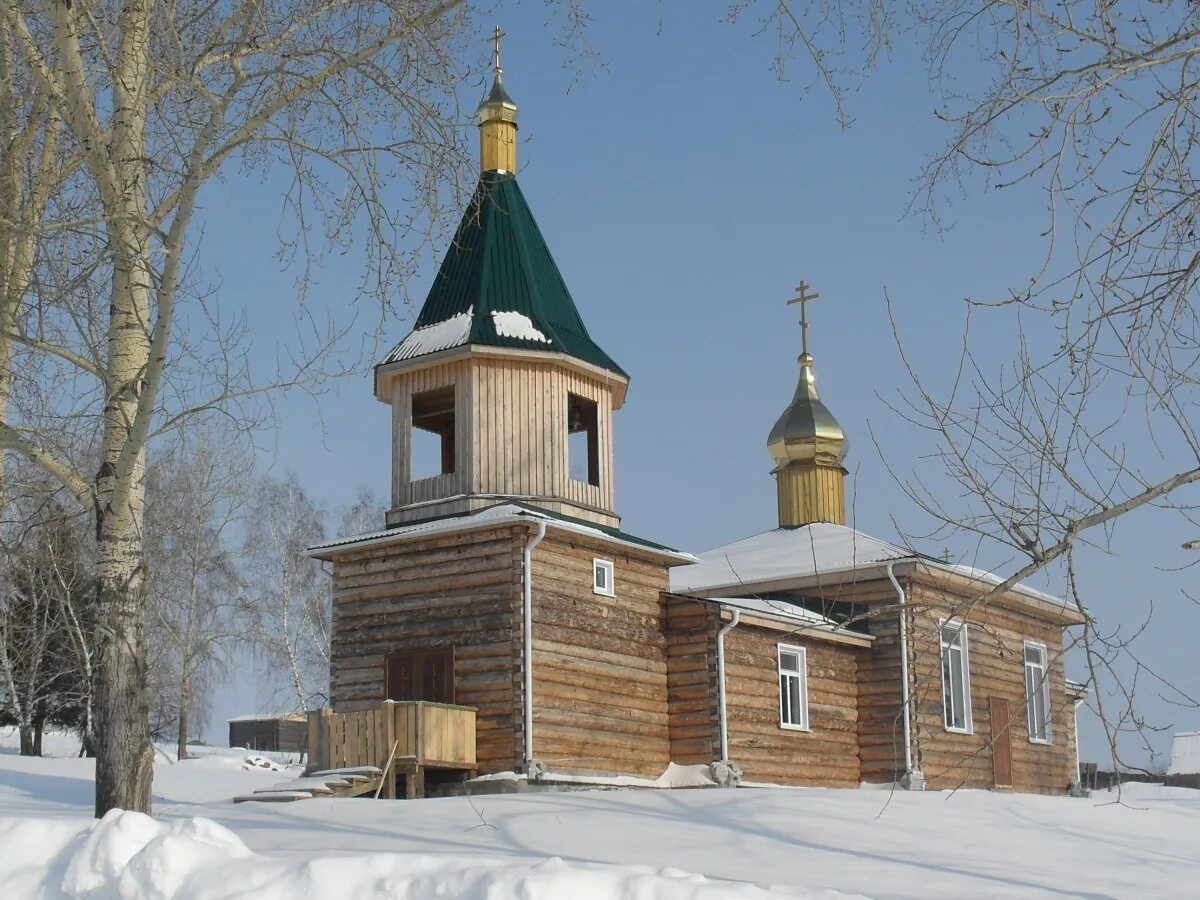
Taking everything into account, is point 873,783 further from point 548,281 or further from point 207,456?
point 207,456

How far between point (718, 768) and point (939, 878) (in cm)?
839

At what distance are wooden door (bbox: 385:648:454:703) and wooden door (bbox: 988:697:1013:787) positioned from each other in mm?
10166

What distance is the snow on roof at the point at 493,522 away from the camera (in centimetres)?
1747

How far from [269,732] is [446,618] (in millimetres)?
35044

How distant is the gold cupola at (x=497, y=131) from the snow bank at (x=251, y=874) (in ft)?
49.5

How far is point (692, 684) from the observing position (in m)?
19.4

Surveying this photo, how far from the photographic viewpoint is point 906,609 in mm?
7355

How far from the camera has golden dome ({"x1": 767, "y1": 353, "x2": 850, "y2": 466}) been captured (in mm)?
27656

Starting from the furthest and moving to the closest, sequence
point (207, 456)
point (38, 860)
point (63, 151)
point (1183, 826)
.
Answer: point (207, 456) → point (1183, 826) → point (63, 151) → point (38, 860)

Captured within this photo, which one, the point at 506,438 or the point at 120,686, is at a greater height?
the point at 506,438

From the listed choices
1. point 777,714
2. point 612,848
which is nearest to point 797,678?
point 777,714

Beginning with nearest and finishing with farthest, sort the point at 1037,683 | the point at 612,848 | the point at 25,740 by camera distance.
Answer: the point at 612,848 → the point at 1037,683 → the point at 25,740

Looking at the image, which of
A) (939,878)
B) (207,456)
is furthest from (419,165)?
(207,456)

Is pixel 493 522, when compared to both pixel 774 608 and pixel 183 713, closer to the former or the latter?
pixel 774 608
